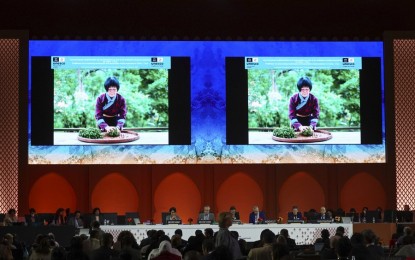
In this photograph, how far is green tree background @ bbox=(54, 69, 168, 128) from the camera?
22.7 m

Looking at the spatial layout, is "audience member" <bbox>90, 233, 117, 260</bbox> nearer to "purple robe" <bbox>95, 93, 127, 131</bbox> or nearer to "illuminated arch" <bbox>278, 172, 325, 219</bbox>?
"purple robe" <bbox>95, 93, 127, 131</bbox>

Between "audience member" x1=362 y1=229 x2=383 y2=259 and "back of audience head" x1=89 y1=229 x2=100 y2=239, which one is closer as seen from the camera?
"audience member" x1=362 y1=229 x2=383 y2=259

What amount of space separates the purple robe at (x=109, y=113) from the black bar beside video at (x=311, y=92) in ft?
9.39

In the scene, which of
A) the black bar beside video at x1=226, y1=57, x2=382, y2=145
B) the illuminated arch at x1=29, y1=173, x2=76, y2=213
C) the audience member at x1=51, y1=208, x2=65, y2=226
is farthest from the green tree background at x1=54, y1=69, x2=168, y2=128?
the audience member at x1=51, y1=208, x2=65, y2=226

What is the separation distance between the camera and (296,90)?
2309 cm

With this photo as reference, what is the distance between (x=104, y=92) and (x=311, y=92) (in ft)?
18.3

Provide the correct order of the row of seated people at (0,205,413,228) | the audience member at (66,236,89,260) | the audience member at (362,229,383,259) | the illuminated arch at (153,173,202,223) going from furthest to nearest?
the illuminated arch at (153,173,202,223)
the row of seated people at (0,205,413,228)
the audience member at (362,229,383,259)
the audience member at (66,236,89,260)

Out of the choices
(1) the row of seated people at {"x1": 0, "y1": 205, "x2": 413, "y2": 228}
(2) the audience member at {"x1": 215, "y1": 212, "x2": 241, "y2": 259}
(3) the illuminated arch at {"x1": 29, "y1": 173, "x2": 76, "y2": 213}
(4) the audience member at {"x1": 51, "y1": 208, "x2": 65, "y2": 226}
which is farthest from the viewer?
(3) the illuminated arch at {"x1": 29, "y1": 173, "x2": 76, "y2": 213}

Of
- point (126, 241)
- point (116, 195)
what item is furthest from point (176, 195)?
point (126, 241)

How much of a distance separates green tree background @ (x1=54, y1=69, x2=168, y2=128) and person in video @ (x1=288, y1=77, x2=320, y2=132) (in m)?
3.43

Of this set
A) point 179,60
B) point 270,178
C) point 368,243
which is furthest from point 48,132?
point 368,243

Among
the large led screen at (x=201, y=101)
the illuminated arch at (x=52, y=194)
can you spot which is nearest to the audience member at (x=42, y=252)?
the large led screen at (x=201, y=101)
